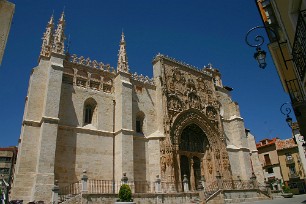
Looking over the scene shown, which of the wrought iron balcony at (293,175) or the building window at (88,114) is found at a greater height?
the building window at (88,114)

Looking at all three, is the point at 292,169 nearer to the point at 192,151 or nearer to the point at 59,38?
the point at 192,151

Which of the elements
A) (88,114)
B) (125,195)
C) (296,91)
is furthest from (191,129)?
(296,91)

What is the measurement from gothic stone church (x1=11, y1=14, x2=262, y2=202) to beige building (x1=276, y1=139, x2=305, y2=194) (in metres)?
12.4

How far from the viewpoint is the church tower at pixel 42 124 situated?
45.0ft

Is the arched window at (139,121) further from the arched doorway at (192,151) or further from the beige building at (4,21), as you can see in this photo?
the beige building at (4,21)

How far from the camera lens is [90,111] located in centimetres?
1873

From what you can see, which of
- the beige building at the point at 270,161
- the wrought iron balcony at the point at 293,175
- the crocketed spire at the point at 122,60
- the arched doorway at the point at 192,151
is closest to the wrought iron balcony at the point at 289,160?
the wrought iron balcony at the point at 293,175

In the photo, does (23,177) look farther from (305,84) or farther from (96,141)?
(305,84)

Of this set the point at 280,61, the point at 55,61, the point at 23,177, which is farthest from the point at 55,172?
the point at 280,61

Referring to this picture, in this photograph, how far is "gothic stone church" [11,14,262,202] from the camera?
15.1m

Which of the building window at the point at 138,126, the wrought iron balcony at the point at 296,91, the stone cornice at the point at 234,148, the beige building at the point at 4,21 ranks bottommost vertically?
the beige building at the point at 4,21

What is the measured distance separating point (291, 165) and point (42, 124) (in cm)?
3199

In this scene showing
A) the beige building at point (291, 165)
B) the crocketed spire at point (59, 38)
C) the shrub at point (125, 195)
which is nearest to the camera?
the shrub at point (125, 195)

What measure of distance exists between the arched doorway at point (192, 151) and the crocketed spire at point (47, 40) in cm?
1205
